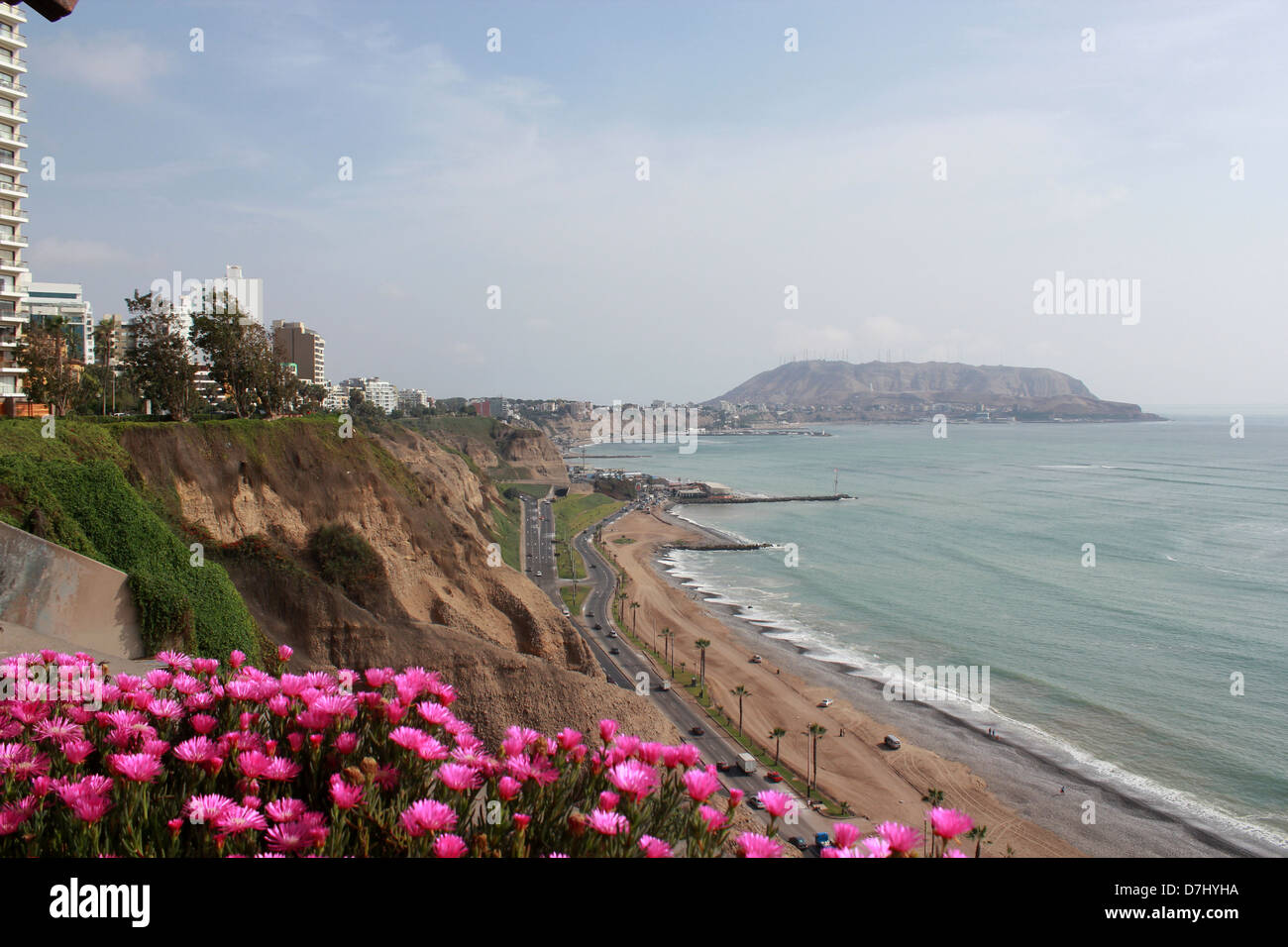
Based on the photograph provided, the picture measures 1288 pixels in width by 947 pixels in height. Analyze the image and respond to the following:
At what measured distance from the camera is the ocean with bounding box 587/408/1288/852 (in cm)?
3700

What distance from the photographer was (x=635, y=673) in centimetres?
4612

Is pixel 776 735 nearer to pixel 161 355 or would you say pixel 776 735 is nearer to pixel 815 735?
pixel 815 735

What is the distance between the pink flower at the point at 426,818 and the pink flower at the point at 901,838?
191 cm

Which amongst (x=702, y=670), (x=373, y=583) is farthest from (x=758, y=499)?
(x=373, y=583)

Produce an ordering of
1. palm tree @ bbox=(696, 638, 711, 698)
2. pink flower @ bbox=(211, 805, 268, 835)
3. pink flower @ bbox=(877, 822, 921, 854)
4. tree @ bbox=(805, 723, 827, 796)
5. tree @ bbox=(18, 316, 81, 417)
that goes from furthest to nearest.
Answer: palm tree @ bbox=(696, 638, 711, 698) → tree @ bbox=(805, 723, 827, 796) → tree @ bbox=(18, 316, 81, 417) → pink flower @ bbox=(211, 805, 268, 835) → pink flower @ bbox=(877, 822, 921, 854)

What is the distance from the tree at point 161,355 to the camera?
110 ft

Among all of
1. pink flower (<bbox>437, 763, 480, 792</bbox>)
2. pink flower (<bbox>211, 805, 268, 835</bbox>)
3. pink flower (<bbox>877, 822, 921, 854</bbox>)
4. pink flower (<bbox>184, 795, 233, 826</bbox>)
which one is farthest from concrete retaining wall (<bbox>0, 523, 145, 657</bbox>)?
pink flower (<bbox>877, 822, 921, 854</bbox>)

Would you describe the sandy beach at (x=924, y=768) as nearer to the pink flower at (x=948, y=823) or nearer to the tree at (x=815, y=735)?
the tree at (x=815, y=735)

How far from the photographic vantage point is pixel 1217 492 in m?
111

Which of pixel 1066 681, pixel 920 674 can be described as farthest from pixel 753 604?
pixel 1066 681

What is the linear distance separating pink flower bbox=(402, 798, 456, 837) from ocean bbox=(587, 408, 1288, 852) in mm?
37280

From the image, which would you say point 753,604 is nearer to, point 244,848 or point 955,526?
point 955,526

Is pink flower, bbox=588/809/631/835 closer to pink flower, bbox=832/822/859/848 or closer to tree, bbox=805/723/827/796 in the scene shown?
pink flower, bbox=832/822/859/848
